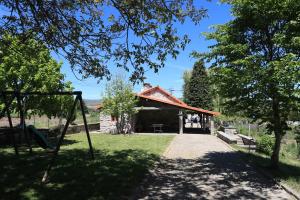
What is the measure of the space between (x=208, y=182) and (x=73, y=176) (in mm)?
3735

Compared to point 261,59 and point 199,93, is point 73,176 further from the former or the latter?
point 199,93

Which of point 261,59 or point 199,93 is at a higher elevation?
point 199,93

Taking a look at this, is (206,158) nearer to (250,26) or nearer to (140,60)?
(250,26)

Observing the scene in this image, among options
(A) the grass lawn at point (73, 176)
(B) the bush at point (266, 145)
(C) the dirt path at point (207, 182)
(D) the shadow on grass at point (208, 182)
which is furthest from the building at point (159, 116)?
(D) the shadow on grass at point (208, 182)

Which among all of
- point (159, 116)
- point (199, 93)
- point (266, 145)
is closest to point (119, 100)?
point (159, 116)

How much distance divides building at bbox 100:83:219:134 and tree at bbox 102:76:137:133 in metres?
1.32

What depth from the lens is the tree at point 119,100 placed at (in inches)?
1134

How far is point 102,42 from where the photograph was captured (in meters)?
9.66

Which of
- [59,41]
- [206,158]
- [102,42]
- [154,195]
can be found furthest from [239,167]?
[59,41]

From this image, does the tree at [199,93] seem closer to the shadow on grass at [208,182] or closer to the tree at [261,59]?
the shadow on grass at [208,182]

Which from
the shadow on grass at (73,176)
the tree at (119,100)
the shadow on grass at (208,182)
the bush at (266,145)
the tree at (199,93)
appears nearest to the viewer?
the shadow on grass at (73,176)

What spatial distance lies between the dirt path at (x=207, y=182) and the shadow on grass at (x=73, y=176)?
0.58 meters

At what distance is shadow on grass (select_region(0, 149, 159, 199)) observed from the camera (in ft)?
25.1

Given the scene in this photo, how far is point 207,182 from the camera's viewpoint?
31.4 ft
